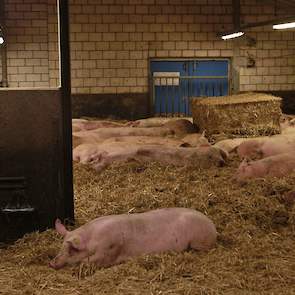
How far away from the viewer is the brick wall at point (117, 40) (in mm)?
15688

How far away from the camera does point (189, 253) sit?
13.9 ft

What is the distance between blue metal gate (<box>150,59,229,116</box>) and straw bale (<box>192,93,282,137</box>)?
181 inches

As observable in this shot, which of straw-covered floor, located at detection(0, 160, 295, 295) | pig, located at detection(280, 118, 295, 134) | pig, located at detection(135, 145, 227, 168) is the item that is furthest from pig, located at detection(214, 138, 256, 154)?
straw-covered floor, located at detection(0, 160, 295, 295)

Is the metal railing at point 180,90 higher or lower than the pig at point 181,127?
higher

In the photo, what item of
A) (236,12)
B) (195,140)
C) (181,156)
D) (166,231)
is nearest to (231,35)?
(236,12)

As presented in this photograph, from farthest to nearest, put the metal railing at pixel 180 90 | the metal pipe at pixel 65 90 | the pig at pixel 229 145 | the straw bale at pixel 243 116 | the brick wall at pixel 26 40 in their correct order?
the metal railing at pixel 180 90 → the brick wall at pixel 26 40 → the straw bale at pixel 243 116 → the pig at pixel 229 145 → the metal pipe at pixel 65 90

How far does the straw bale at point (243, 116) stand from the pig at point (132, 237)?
673 centimetres

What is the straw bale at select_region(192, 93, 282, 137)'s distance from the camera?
1108cm

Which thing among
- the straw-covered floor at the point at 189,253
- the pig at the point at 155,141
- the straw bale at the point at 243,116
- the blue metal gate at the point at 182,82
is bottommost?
the straw-covered floor at the point at 189,253

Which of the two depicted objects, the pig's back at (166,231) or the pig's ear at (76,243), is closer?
the pig's ear at (76,243)

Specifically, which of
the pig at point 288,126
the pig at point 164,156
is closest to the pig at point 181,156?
the pig at point 164,156

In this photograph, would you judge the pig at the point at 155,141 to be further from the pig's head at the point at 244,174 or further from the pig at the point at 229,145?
the pig's head at the point at 244,174

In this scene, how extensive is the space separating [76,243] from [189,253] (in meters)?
0.89

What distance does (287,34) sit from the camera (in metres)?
16.5
